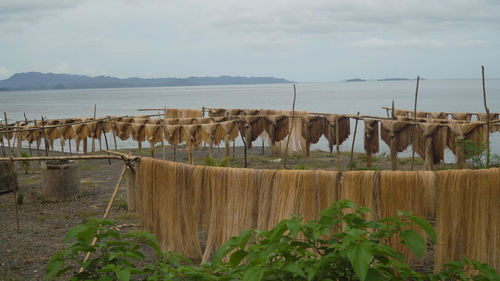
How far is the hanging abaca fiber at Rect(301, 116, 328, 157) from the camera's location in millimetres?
17344

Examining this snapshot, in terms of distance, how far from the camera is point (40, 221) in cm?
1168

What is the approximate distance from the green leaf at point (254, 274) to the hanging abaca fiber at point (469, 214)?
388 cm

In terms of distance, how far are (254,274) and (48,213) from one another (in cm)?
1062

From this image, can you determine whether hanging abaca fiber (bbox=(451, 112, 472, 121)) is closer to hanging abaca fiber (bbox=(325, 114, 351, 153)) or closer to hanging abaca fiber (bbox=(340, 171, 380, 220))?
hanging abaca fiber (bbox=(325, 114, 351, 153))

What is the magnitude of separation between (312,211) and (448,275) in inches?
121

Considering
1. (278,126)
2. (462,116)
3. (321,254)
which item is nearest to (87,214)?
(278,126)

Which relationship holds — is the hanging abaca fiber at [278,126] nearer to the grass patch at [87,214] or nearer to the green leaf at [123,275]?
the grass patch at [87,214]

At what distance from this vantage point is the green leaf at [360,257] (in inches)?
110

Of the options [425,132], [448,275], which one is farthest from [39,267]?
[425,132]

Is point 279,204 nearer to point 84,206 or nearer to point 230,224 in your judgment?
point 230,224

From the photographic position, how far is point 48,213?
1241 cm

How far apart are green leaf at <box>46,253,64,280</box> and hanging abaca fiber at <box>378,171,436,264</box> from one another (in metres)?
3.92

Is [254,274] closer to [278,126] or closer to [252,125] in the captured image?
[278,126]

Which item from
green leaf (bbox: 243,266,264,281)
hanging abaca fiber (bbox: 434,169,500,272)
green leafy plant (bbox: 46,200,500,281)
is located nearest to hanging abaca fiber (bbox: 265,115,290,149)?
hanging abaca fiber (bbox: 434,169,500,272)
